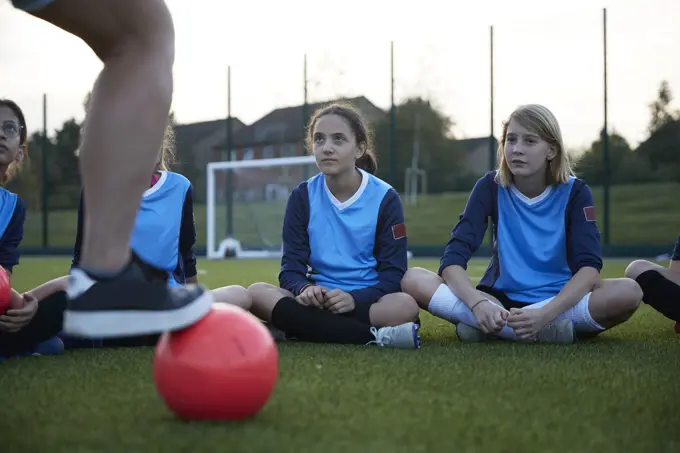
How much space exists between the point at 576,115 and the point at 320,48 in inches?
268

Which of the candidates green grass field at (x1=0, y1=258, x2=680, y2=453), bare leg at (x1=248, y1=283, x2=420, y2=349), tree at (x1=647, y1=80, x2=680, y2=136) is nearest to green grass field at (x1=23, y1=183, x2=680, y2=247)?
tree at (x1=647, y1=80, x2=680, y2=136)

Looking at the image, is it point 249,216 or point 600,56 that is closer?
point 600,56

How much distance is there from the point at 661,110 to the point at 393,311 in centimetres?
1410

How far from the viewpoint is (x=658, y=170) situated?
52.6 feet

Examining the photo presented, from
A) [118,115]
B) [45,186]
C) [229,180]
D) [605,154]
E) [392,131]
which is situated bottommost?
[118,115]

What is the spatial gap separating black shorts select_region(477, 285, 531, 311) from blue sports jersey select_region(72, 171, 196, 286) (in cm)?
154

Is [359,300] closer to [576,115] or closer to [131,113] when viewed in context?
[131,113]

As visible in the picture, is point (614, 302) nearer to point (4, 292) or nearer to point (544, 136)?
point (544, 136)

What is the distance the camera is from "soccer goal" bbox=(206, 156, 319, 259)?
1767 cm

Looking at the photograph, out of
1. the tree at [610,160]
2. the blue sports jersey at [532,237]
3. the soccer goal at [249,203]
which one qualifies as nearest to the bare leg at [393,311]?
the blue sports jersey at [532,237]

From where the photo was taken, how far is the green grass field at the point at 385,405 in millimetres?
1510

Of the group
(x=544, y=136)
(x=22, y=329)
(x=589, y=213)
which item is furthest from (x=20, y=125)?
(x=589, y=213)

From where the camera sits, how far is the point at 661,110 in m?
15.6

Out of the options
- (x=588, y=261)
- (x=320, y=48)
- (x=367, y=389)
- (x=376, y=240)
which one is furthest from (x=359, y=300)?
(x=320, y=48)
